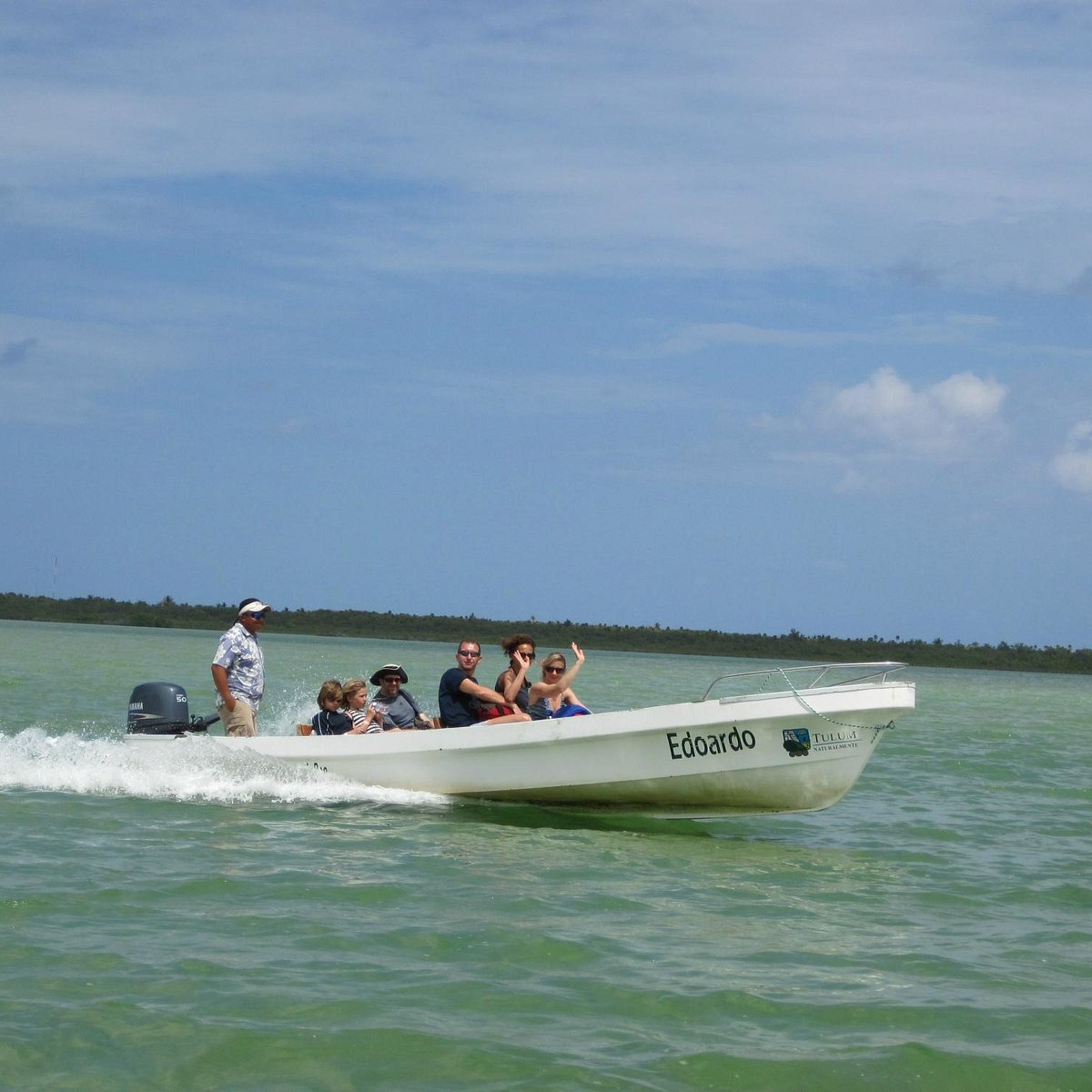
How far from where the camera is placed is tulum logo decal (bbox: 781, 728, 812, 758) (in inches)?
466

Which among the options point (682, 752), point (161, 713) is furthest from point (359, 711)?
point (682, 752)

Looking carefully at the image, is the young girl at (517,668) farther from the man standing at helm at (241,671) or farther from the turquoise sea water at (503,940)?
the man standing at helm at (241,671)

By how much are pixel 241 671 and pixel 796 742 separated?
192 inches

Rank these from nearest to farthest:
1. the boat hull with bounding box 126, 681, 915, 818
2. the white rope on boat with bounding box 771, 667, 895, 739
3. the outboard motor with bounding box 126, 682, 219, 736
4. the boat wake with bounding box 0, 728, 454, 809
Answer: the white rope on boat with bounding box 771, 667, 895, 739 → the boat hull with bounding box 126, 681, 915, 818 → the boat wake with bounding box 0, 728, 454, 809 → the outboard motor with bounding box 126, 682, 219, 736

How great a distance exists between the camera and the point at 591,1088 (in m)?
5.86

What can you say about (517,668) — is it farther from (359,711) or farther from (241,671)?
(241,671)

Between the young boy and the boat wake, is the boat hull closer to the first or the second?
the boat wake

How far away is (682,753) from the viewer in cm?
1199

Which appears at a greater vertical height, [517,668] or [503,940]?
[517,668]

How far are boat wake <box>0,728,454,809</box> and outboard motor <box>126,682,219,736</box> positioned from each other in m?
0.25

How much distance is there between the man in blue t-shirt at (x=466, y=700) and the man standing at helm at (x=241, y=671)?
66.3 inches

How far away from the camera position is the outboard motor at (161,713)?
44.7ft

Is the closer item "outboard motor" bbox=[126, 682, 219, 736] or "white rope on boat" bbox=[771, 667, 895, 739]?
"white rope on boat" bbox=[771, 667, 895, 739]

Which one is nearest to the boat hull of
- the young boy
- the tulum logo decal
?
the tulum logo decal
